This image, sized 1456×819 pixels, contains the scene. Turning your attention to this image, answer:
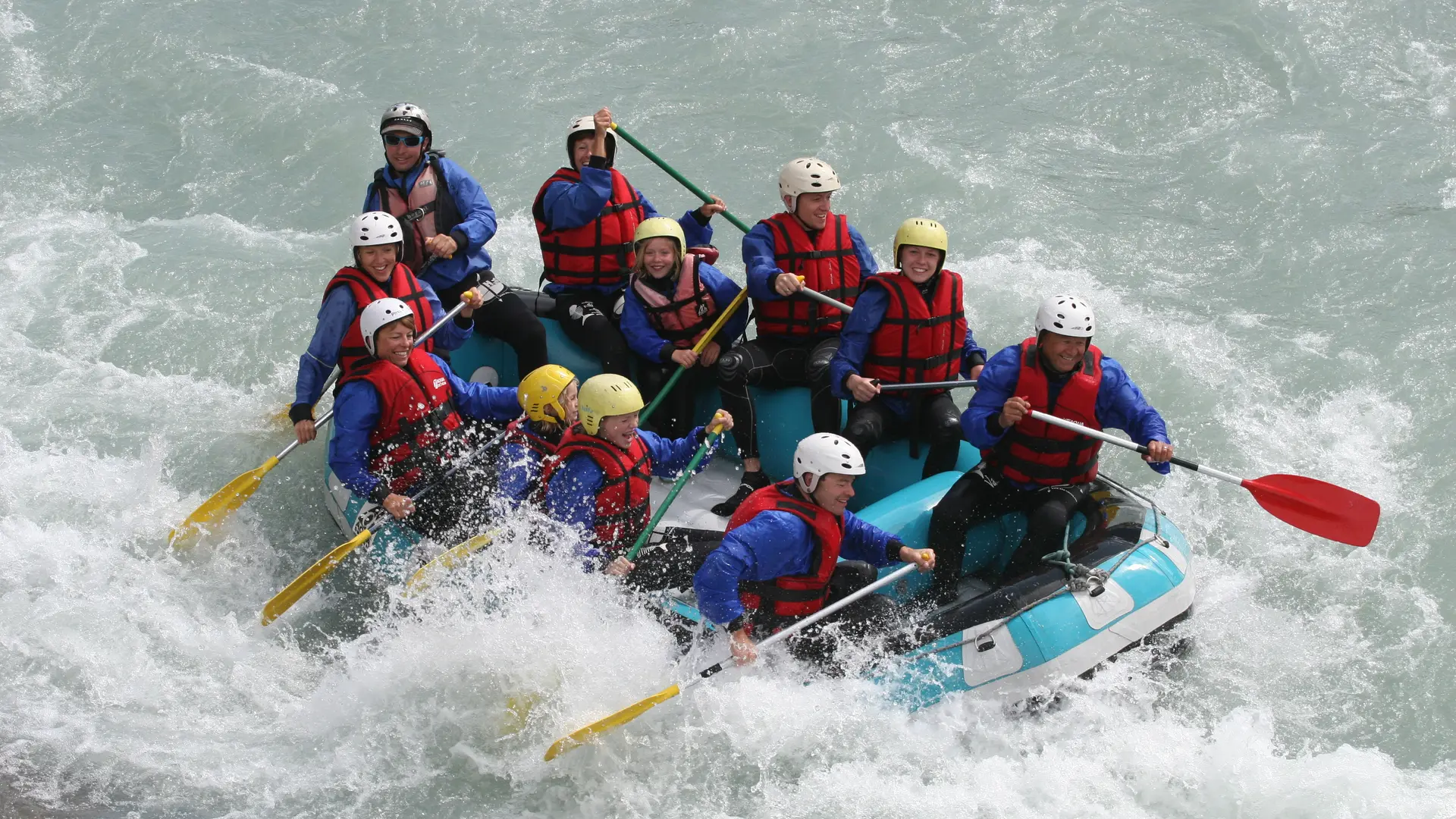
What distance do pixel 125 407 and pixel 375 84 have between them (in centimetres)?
460

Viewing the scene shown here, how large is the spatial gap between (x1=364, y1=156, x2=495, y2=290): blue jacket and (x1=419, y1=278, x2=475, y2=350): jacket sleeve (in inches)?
4.1

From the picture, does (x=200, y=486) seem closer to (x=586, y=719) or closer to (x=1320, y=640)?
(x=586, y=719)

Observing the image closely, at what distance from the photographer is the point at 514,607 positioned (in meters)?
5.96

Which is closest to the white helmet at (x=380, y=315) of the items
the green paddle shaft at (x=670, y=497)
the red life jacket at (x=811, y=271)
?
the green paddle shaft at (x=670, y=497)

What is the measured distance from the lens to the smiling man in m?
5.92

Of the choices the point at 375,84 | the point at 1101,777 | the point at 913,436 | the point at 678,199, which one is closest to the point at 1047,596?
the point at 1101,777

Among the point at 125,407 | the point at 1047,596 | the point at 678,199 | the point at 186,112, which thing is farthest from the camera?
the point at 186,112

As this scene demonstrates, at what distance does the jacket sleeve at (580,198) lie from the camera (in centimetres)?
718

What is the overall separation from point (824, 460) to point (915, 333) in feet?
4.11

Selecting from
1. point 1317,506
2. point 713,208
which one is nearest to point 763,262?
point 713,208

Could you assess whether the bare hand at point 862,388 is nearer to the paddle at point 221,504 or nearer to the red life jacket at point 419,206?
the paddle at point 221,504

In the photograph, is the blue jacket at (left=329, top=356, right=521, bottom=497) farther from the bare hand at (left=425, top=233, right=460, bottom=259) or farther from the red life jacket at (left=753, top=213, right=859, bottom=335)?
the red life jacket at (left=753, top=213, right=859, bottom=335)

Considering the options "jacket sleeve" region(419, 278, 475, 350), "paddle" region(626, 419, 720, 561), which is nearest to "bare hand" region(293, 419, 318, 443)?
"jacket sleeve" region(419, 278, 475, 350)

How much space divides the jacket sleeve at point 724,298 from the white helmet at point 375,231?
134cm
